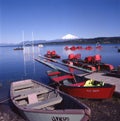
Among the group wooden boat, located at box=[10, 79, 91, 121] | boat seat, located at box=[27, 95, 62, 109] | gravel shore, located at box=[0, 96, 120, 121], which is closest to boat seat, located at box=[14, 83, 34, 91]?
wooden boat, located at box=[10, 79, 91, 121]

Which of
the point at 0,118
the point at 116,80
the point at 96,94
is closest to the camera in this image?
the point at 0,118

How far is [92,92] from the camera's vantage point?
1415cm

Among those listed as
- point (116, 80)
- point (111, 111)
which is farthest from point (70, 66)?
point (111, 111)

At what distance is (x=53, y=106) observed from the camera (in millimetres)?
12180

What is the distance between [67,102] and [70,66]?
22670 mm

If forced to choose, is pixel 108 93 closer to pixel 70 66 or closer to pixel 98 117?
pixel 98 117

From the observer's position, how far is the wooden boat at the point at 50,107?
9125 mm

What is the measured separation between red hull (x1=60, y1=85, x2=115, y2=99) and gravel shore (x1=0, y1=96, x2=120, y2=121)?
483mm

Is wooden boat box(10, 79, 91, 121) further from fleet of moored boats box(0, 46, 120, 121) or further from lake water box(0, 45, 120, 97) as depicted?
lake water box(0, 45, 120, 97)

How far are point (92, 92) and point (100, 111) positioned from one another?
1.80 metres

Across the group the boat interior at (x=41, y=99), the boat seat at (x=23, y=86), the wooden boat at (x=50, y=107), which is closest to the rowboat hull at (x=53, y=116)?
the wooden boat at (x=50, y=107)

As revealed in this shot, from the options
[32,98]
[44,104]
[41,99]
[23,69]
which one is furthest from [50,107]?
[23,69]

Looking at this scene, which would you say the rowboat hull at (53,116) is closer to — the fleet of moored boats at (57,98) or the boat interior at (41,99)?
the fleet of moored boats at (57,98)

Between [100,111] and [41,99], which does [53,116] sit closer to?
[100,111]
